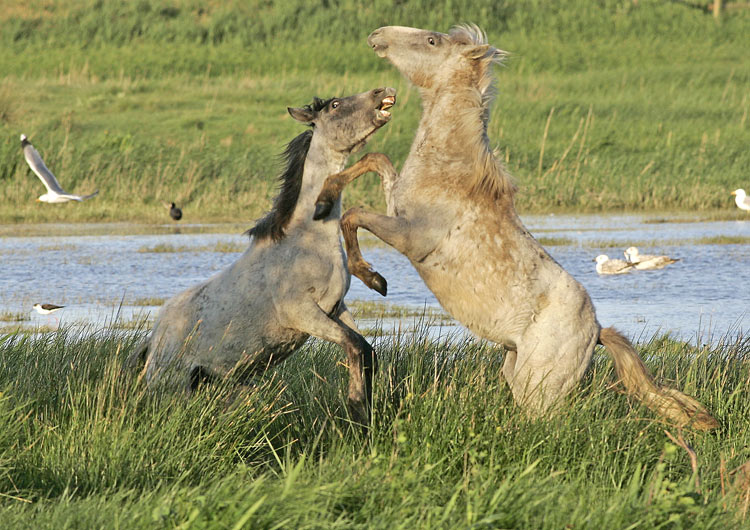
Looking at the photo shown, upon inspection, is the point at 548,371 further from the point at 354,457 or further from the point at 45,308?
the point at 45,308

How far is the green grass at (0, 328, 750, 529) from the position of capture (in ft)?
14.3

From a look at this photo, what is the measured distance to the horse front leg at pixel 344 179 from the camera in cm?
596

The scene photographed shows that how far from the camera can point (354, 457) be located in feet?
17.7

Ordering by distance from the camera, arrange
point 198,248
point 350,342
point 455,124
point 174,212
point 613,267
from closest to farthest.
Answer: point 350,342, point 455,124, point 613,267, point 198,248, point 174,212

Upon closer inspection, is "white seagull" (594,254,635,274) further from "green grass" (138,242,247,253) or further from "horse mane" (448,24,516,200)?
"horse mane" (448,24,516,200)

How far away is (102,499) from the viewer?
4438 mm

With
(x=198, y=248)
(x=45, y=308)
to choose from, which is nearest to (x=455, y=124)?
(x=45, y=308)

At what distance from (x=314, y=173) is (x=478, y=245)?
113cm

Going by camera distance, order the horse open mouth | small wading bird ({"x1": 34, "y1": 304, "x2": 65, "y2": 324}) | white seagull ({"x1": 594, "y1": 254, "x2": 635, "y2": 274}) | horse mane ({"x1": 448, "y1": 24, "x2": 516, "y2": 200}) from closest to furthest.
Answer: horse mane ({"x1": 448, "y1": 24, "x2": 516, "y2": 200}) < the horse open mouth < small wading bird ({"x1": 34, "y1": 304, "x2": 65, "y2": 324}) < white seagull ({"x1": 594, "y1": 254, "x2": 635, "y2": 274})

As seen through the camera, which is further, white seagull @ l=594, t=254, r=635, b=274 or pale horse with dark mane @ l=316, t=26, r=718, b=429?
white seagull @ l=594, t=254, r=635, b=274

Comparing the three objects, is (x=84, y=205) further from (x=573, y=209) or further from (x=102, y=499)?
(x=102, y=499)

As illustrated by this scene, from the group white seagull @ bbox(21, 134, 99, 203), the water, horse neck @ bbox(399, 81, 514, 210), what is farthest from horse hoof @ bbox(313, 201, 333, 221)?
white seagull @ bbox(21, 134, 99, 203)

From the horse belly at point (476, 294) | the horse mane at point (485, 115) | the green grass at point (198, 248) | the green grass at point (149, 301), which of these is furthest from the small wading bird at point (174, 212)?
the horse belly at point (476, 294)

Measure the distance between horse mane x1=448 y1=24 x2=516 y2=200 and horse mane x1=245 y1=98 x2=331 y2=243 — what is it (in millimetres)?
831
